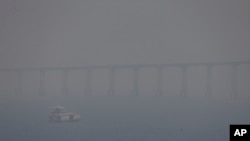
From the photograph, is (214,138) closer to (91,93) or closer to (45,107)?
(91,93)

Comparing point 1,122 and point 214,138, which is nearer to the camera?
point 214,138

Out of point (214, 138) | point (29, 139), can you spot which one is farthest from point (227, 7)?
point (29, 139)

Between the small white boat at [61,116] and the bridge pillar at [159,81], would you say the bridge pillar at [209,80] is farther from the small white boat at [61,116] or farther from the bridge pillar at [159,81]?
the small white boat at [61,116]

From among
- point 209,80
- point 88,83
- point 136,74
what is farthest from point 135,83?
point 209,80

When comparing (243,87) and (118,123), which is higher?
(243,87)

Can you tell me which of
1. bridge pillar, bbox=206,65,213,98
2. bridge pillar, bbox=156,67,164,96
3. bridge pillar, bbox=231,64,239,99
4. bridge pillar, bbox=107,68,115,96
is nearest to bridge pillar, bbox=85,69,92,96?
bridge pillar, bbox=107,68,115,96

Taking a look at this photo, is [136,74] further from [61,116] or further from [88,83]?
[61,116]

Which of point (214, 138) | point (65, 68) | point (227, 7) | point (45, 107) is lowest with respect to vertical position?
point (214, 138)
